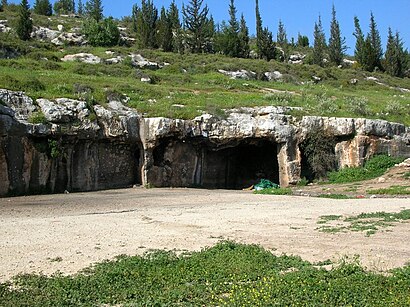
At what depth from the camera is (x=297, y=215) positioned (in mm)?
15422

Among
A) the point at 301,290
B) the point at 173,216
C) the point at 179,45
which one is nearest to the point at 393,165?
the point at 173,216

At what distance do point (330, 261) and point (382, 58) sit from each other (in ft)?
271

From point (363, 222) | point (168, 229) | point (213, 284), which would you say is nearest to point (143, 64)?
point (168, 229)

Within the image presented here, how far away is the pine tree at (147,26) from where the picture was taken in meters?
74.4

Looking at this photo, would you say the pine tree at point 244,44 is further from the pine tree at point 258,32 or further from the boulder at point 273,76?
the boulder at point 273,76

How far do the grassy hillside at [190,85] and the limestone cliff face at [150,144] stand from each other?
56.2 inches

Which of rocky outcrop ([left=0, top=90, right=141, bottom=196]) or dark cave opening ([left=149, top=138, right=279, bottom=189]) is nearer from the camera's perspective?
rocky outcrop ([left=0, top=90, right=141, bottom=196])

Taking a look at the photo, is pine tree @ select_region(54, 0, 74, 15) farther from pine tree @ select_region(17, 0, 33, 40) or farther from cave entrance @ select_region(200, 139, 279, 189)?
cave entrance @ select_region(200, 139, 279, 189)

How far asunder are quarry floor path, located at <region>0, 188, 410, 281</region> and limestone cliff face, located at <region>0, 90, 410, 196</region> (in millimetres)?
3069

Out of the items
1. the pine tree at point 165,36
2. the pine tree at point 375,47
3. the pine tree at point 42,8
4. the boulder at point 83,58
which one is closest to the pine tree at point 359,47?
the pine tree at point 375,47

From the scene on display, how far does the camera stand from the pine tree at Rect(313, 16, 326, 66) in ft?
267

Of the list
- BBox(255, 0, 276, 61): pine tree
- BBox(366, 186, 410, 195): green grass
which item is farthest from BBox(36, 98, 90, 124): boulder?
BBox(255, 0, 276, 61): pine tree

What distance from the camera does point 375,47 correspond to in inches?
3359

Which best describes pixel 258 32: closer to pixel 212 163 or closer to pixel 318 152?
pixel 212 163
